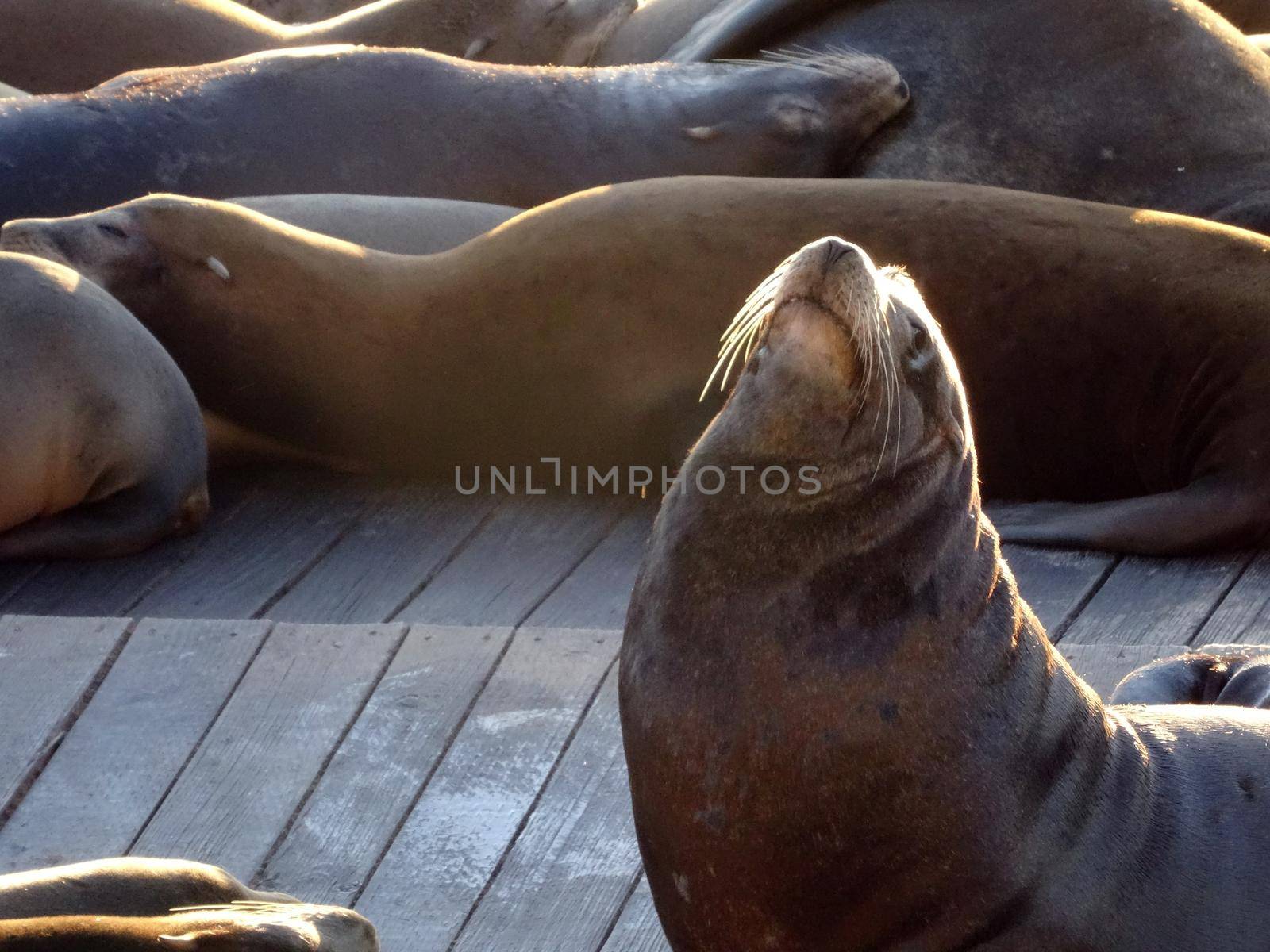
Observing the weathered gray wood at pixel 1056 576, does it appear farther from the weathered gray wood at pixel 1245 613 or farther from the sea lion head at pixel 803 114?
the sea lion head at pixel 803 114

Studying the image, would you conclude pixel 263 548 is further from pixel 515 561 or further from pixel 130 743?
pixel 130 743

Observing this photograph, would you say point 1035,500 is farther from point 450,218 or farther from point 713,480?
point 713,480

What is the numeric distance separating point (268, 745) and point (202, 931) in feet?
3.54

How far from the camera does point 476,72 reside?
19.2 ft

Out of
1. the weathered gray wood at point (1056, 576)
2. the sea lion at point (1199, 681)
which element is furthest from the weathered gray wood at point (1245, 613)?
the sea lion at point (1199, 681)

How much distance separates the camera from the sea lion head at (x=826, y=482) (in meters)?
2.21

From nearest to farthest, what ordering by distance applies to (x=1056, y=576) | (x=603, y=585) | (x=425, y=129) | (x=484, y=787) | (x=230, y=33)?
(x=484, y=787), (x=1056, y=576), (x=603, y=585), (x=425, y=129), (x=230, y=33)

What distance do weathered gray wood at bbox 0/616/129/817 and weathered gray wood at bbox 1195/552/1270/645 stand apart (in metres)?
2.13

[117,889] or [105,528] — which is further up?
[117,889]

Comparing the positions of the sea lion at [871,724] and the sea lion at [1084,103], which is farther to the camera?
the sea lion at [1084,103]

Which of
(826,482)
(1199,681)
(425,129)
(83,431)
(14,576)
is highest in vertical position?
(826,482)

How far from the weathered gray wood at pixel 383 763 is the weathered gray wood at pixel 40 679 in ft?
1.75

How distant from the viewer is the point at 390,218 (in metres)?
5.17

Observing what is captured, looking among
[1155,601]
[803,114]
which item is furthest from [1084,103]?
[1155,601]
